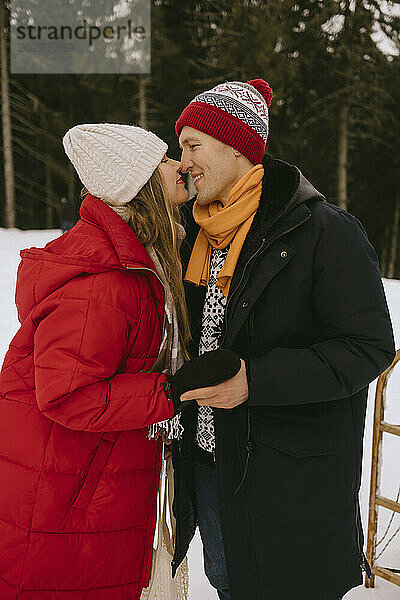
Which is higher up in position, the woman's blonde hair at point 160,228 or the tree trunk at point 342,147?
the tree trunk at point 342,147

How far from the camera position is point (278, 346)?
161cm

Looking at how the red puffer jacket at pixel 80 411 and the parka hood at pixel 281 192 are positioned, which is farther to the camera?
the parka hood at pixel 281 192

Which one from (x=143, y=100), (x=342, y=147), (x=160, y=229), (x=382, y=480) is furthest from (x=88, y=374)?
(x=143, y=100)

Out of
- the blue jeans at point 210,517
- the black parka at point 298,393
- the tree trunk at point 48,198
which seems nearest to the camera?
the black parka at point 298,393

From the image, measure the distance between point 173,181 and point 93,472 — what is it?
94 centimetres

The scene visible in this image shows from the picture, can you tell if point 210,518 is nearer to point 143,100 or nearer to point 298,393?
point 298,393

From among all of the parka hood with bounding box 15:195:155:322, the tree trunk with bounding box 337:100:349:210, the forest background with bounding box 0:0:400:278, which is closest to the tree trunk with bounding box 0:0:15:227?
the forest background with bounding box 0:0:400:278

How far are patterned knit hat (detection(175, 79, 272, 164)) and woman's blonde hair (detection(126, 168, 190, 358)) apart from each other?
9.5 inches

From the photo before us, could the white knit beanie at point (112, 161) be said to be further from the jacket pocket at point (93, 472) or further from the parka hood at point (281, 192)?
the jacket pocket at point (93, 472)

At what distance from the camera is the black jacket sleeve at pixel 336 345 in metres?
1.50

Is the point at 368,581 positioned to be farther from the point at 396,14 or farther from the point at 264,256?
the point at 396,14

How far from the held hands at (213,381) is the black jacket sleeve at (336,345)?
40 millimetres

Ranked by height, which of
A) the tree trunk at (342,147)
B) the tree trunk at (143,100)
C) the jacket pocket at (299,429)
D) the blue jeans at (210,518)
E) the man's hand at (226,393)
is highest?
the tree trunk at (143,100)

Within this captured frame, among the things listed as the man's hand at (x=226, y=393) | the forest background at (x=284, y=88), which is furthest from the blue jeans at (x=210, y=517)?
the forest background at (x=284, y=88)
